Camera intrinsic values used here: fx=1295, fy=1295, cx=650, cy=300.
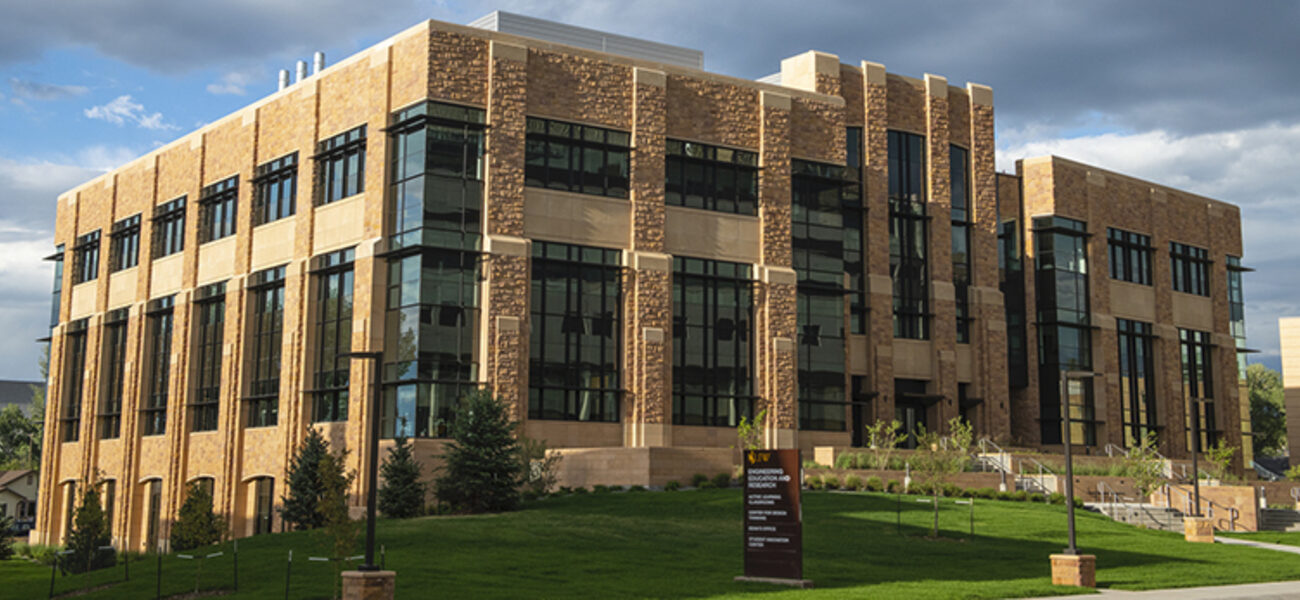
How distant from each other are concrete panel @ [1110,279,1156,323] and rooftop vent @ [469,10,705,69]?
26.4 meters

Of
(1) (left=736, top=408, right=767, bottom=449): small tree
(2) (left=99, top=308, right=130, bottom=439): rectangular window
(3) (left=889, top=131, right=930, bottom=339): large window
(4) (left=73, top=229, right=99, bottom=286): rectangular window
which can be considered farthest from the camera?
(4) (left=73, top=229, right=99, bottom=286): rectangular window

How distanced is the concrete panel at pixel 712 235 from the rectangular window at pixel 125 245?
30343mm

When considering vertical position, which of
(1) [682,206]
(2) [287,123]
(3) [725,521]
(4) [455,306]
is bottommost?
(3) [725,521]

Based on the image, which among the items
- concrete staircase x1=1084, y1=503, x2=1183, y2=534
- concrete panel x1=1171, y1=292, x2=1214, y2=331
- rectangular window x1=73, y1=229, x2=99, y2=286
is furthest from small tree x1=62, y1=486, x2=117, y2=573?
concrete panel x1=1171, y1=292, x2=1214, y2=331

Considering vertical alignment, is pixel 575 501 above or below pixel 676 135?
below

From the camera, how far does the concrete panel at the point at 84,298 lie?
70.2 metres

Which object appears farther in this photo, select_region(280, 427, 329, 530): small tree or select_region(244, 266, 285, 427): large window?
select_region(244, 266, 285, 427): large window

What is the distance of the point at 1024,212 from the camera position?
67.4 meters

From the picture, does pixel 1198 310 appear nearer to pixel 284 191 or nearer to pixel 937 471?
pixel 937 471

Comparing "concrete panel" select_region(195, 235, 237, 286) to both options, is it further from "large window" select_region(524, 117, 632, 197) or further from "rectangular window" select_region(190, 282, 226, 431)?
"large window" select_region(524, 117, 632, 197)

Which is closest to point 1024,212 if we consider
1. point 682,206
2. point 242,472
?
point 682,206

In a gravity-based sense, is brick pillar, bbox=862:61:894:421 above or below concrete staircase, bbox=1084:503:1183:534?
above

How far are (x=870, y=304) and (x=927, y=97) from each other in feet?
35.7

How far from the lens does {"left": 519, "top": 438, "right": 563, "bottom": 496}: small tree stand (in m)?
42.7
